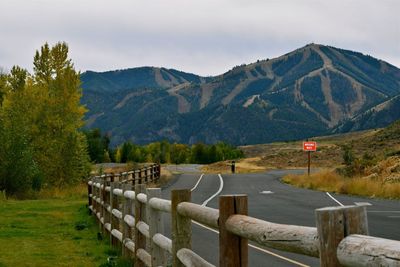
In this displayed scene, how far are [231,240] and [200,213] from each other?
3.25 ft

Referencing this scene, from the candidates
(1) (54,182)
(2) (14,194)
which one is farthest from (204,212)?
(1) (54,182)

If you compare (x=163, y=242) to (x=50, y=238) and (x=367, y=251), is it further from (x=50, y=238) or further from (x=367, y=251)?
(x=50, y=238)

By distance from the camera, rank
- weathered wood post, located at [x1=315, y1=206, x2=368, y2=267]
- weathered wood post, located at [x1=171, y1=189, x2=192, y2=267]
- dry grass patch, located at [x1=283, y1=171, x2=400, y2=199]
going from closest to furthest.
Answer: weathered wood post, located at [x1=315, y1=206, x2=368, y2=267], weathered wood post, located at [x1=171, y1=189, x2=192, y2=267], dry grass patch, located at [x1=283, y1=171, x2=400, y2=199]

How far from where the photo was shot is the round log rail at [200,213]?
535 centimetres

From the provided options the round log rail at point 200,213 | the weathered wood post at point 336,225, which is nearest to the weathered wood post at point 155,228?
the round log rail at point 200,213

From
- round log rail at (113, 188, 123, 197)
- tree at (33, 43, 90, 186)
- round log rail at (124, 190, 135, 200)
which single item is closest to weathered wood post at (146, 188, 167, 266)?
round log rail at (124, 190, 135, 200)

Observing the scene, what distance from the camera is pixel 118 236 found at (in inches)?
481

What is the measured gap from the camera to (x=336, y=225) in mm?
3160

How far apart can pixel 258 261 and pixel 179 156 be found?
154 meters

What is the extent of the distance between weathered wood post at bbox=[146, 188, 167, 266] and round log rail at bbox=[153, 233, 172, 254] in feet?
0.45

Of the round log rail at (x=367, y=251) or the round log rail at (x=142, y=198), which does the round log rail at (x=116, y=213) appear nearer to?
the round log rail at (x=142, y=198)

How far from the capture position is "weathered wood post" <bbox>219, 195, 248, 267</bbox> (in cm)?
484

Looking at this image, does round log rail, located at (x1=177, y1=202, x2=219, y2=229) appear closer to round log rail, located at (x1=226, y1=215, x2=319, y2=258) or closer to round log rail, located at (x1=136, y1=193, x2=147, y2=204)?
round log rail, located at (x1=226, y1=215, x2=319, y2=258)

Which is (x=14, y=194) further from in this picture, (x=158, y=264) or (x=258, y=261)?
(x=158, y=264)
